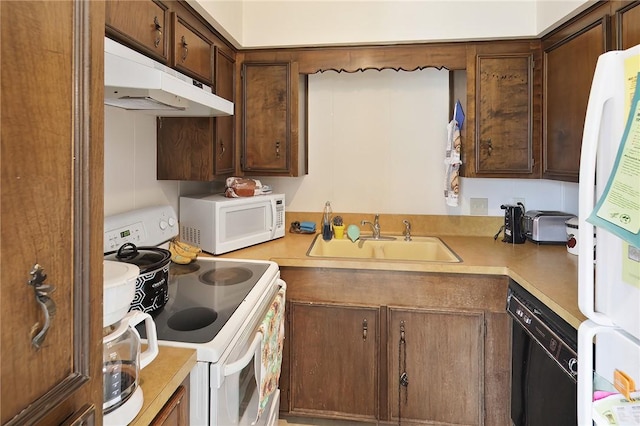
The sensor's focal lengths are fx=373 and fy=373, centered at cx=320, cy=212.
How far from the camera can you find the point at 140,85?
3.56 feet

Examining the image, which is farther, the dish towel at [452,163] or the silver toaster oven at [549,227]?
the dish towel at [452,163]

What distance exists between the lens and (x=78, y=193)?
480 mm

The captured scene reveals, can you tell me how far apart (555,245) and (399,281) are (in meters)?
0.99

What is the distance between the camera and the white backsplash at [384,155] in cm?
240

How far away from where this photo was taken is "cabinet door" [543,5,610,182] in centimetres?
162

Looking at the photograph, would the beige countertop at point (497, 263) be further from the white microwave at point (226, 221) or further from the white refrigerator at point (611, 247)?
the white refrigerator at point (611, 247)

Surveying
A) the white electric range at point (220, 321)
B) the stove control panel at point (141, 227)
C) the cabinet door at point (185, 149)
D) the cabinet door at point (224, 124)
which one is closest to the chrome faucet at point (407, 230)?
the white electric range at point (220, 321)

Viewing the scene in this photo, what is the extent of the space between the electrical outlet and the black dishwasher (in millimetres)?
786

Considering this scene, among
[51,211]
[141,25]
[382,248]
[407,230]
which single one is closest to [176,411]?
[51,211]

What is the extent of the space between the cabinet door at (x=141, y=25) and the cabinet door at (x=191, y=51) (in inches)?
2.5

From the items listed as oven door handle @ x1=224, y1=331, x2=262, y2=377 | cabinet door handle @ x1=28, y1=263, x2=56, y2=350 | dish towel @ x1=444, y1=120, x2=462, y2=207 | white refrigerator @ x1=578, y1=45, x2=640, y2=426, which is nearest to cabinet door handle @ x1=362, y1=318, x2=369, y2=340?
oven door handle @ x1=224, y1=331, x2=262, y2=377

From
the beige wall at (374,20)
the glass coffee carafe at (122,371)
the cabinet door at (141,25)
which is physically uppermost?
the beige wall at (374,20)

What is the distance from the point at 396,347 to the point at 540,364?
62 centimetres

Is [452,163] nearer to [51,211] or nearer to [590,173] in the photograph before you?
[590,173]
